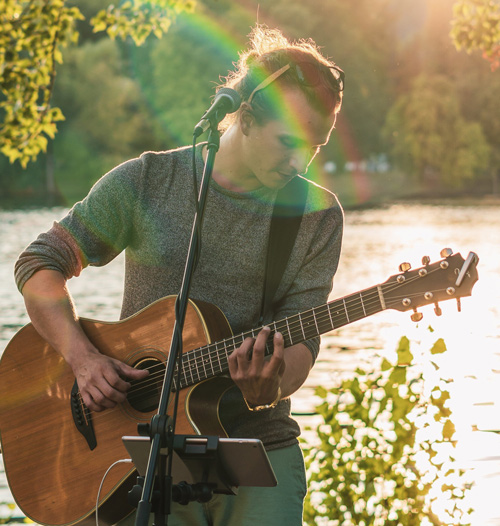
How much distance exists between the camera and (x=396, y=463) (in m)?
4.46

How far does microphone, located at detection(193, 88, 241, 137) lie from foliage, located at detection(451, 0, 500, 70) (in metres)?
6.73

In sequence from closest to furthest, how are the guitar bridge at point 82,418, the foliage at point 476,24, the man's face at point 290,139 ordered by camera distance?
the man's face at point 290,139 → the guitar bridge at point 82,418 → the foliage at point 476,24

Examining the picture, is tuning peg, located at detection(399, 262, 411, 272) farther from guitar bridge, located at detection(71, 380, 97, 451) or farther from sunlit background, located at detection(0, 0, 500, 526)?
sunlit background, located at detection(0, 0, 500, 526)

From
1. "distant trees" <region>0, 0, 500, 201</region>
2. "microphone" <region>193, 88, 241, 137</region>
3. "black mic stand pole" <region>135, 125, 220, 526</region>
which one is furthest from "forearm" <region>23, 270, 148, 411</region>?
"distant trees" <region>0, 0, 500, 201</region>

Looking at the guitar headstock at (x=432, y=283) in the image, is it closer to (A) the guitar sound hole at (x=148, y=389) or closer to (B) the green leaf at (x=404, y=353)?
(A) the guitar sound hole at (x=148, y=389)

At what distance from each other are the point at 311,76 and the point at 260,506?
1.43 m

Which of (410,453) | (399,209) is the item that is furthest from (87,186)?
(410,453)

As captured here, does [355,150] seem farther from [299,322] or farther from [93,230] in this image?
[299,322]

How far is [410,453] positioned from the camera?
14.6 feet

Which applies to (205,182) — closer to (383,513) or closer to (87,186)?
(383,513)

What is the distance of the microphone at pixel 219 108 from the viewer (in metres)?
2.66

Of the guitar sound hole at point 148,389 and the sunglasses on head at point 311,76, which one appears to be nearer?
the sunglasses on head at point 311,76

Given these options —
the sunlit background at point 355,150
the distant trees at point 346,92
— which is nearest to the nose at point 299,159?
the sunlit background at point 355,150

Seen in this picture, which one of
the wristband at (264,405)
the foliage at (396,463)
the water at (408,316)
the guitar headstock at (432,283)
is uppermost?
the guitar headstock at (432,283)
